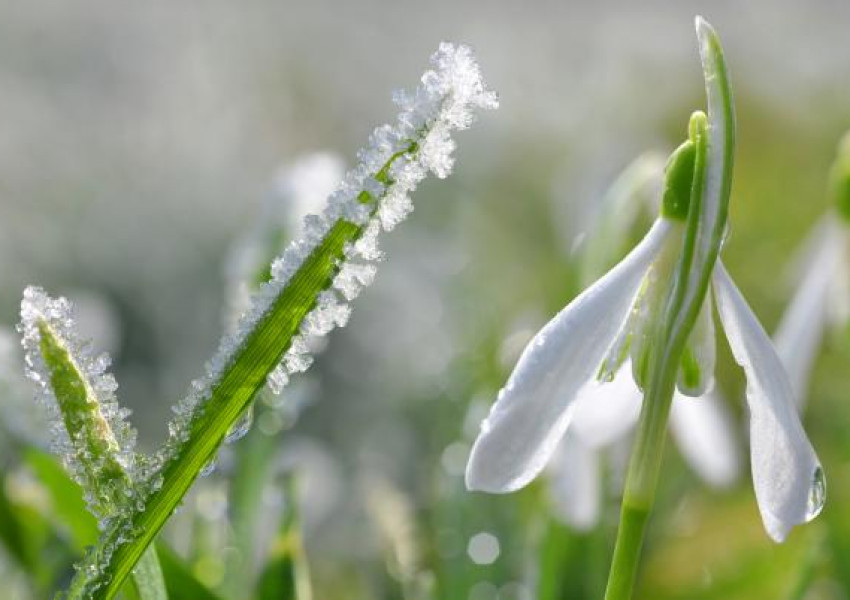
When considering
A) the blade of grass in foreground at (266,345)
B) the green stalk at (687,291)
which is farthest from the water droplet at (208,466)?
the green stalk at (687,291)

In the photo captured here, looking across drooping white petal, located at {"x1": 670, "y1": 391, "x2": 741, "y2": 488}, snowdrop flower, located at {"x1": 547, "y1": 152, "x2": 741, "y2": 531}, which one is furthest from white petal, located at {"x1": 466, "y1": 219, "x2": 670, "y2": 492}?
drooping white petal, located at {"x1": 670, "y1": 391, "x2": 741, "y2": 488}

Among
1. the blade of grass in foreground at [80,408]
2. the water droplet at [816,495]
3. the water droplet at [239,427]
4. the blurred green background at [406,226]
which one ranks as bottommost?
the blade of grass in foreground at [80,408]

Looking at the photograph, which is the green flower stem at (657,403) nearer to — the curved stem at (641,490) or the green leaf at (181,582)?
the curved stem at (641,490)

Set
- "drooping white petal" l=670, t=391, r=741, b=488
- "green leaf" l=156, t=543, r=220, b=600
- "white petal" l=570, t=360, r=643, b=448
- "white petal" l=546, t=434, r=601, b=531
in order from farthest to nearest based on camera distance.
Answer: "drooping white petal" l=670, t=391, r=741, b=488 → "white petal" l=546, t=434, r=601, b=531 → "white petal" l=570, t=360, r=643, b=448 → "green leaf" l=156, t=543, r=220, b=600

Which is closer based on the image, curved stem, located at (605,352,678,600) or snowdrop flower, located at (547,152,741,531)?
curved stem, located at (605,352,678,600)

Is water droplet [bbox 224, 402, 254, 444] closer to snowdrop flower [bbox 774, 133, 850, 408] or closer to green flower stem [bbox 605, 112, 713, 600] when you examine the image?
green flower stem [bbox 605, 112, 713, 600]

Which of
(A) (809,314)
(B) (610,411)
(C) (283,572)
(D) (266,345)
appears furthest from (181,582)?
(A) (809,314)

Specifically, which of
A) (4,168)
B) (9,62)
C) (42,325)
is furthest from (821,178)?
(42,325)

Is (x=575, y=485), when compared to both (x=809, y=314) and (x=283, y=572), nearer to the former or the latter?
(x=809, y=314)
